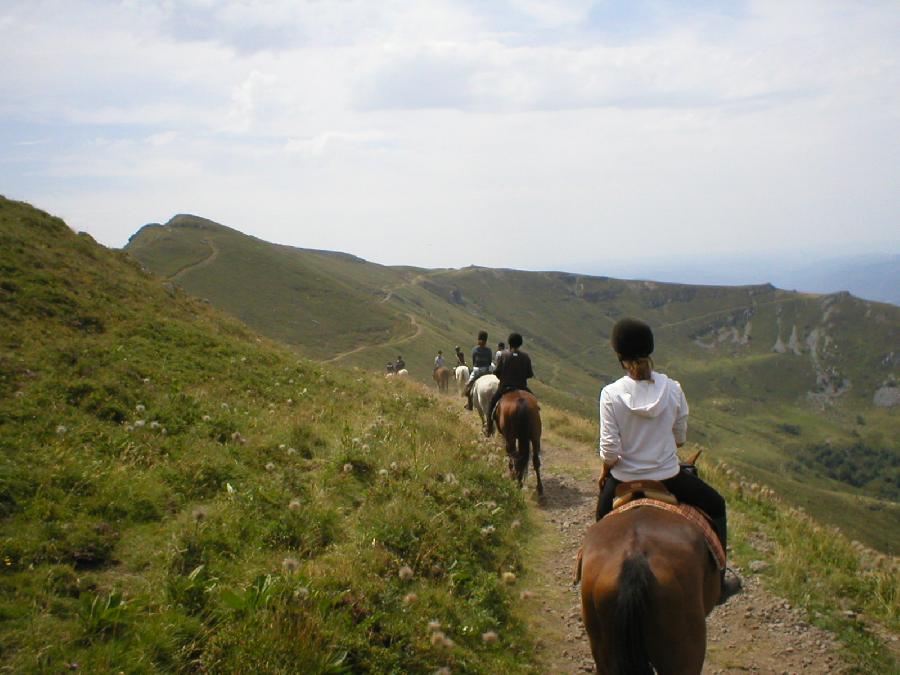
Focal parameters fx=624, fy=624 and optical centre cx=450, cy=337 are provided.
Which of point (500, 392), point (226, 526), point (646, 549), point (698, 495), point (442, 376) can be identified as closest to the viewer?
point (646, 549)

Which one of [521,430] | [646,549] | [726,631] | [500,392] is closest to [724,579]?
[646,549]

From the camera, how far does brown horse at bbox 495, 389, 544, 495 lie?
11930mm

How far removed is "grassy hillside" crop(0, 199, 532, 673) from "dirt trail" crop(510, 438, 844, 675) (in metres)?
0.50

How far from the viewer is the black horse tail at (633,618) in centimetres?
414

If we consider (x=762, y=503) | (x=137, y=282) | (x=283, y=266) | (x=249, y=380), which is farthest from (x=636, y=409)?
(x=283, y=266)

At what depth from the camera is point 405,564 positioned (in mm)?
6594

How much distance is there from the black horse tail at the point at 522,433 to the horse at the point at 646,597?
709cm

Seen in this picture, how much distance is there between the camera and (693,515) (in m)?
5.17

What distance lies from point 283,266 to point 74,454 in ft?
457

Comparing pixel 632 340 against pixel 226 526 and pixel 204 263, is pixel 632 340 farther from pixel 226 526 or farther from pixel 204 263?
pixel 204 263

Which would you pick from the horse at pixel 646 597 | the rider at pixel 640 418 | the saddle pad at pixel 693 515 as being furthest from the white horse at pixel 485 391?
the horse at pixel 646 597

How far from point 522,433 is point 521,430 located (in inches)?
2.6

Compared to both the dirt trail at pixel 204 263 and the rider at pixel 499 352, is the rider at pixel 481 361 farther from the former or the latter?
the dirt trail at pixel 204 263

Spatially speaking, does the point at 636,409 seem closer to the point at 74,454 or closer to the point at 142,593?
the point at 142,593
